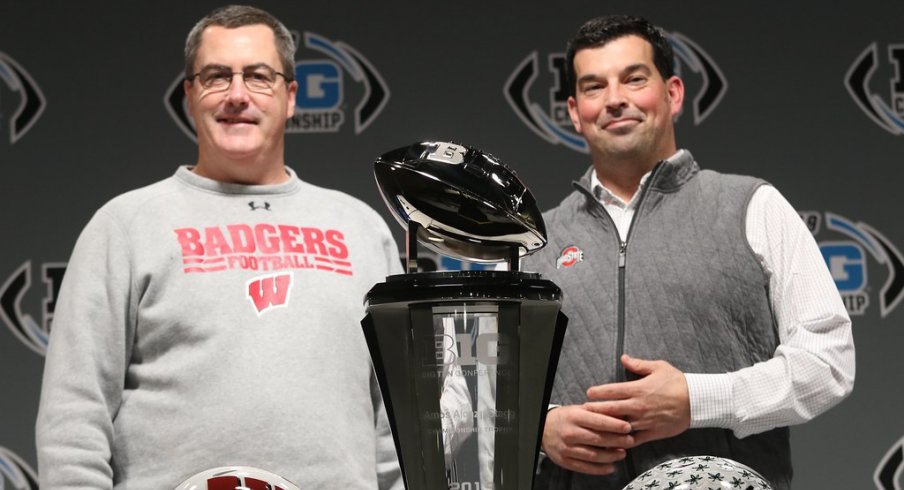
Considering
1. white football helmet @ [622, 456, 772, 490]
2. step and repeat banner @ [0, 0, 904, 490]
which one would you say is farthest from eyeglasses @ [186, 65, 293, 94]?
step and repeat banner @ [0, 0, 904, 490]

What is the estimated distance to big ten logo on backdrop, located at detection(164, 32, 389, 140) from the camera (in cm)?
337

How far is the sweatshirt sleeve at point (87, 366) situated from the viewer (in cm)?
163

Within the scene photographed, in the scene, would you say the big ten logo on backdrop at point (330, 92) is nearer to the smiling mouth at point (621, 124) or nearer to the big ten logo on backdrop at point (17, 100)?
the big ten logo on backdrop at point (17, 100)

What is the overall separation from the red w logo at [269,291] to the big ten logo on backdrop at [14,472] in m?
1.86

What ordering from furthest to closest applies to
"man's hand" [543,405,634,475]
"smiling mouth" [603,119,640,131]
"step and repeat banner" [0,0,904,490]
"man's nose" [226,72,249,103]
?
"step and repeat banner" [0,0,904,490]
"smiling mouth" [603,119,640,131]
"man's nose" [226,72,249,103]
"man's hand" [543,405,634,475]

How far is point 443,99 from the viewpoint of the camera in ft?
11.1

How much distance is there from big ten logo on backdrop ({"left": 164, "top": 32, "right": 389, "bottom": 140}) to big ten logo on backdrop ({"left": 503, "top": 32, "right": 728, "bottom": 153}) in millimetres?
454

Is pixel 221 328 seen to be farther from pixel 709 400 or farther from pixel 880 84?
pixel 880 84

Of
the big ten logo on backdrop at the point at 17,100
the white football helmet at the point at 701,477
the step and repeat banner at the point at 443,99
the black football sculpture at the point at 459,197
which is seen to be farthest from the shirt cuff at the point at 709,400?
the big ten logo on backdrop at the point at 17,100

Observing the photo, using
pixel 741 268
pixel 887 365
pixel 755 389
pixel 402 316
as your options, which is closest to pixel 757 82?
pixel 887 365

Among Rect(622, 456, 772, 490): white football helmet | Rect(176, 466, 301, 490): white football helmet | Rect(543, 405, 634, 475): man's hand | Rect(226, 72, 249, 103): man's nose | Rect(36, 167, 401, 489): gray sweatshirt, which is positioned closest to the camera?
Rect(622, 456, 772, 490): white football helmet

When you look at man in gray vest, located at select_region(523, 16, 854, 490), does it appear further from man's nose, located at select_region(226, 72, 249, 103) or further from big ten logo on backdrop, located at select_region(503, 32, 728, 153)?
big ten logo on backdrop, located at select_region(503, 32, 728, 153)

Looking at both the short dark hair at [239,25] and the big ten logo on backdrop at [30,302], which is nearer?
the short dark hair at [239,25]

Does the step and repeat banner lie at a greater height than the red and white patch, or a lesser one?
greater
